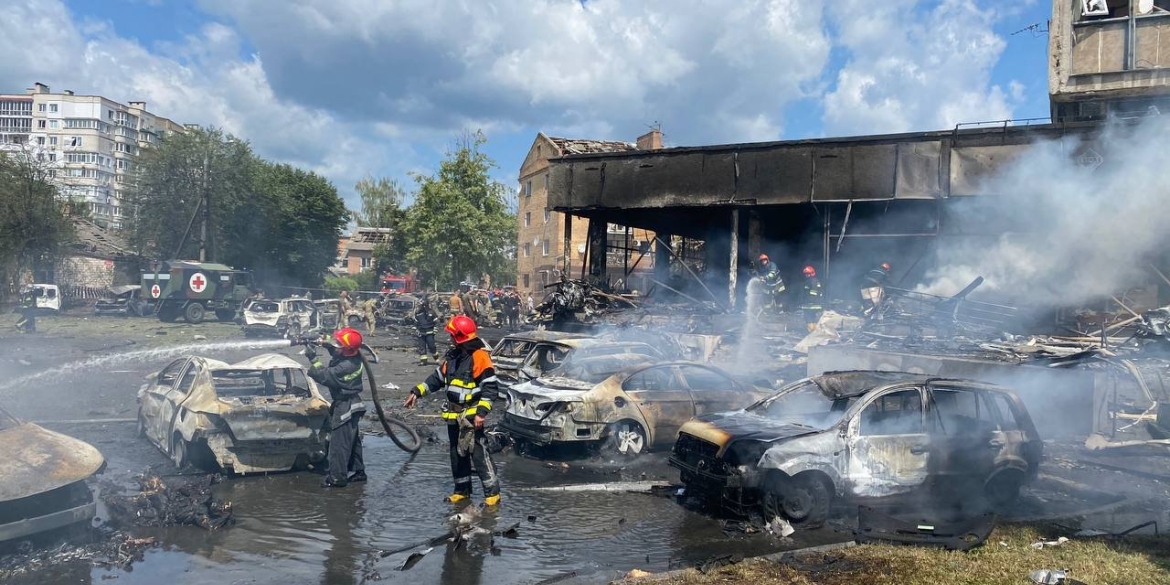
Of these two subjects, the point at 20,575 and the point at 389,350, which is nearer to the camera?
the point at 20,575

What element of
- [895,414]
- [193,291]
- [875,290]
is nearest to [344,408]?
[895,414]

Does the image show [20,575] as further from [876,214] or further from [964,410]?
[876,214]

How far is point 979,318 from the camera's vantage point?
14914 mm

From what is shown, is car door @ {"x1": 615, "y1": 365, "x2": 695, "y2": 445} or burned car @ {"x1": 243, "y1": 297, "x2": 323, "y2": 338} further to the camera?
burned car @ {"x1": 243, "y1": 297, "x2": 323, "y2": 338}

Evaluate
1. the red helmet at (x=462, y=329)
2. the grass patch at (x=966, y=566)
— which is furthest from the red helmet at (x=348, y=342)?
the grass patch at (x=966, y=566)

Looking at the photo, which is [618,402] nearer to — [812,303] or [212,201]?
[812,303]

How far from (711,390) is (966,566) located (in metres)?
4.63

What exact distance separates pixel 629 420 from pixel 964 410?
12.1 feet

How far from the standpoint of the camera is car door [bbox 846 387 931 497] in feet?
22.5

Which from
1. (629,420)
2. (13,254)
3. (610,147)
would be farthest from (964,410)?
(13,254)

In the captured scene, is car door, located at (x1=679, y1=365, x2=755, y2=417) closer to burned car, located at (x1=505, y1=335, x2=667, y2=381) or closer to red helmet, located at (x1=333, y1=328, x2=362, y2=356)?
burned car, located at (x1=505, y1=335, x2=667, y2=381)

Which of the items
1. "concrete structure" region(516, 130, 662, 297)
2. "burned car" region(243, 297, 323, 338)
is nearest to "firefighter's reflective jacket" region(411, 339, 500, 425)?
"burned car" region(243, 297, 323, 338)

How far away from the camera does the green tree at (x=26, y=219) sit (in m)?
34.8

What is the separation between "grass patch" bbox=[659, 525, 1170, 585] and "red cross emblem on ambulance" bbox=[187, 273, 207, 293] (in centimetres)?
2876
